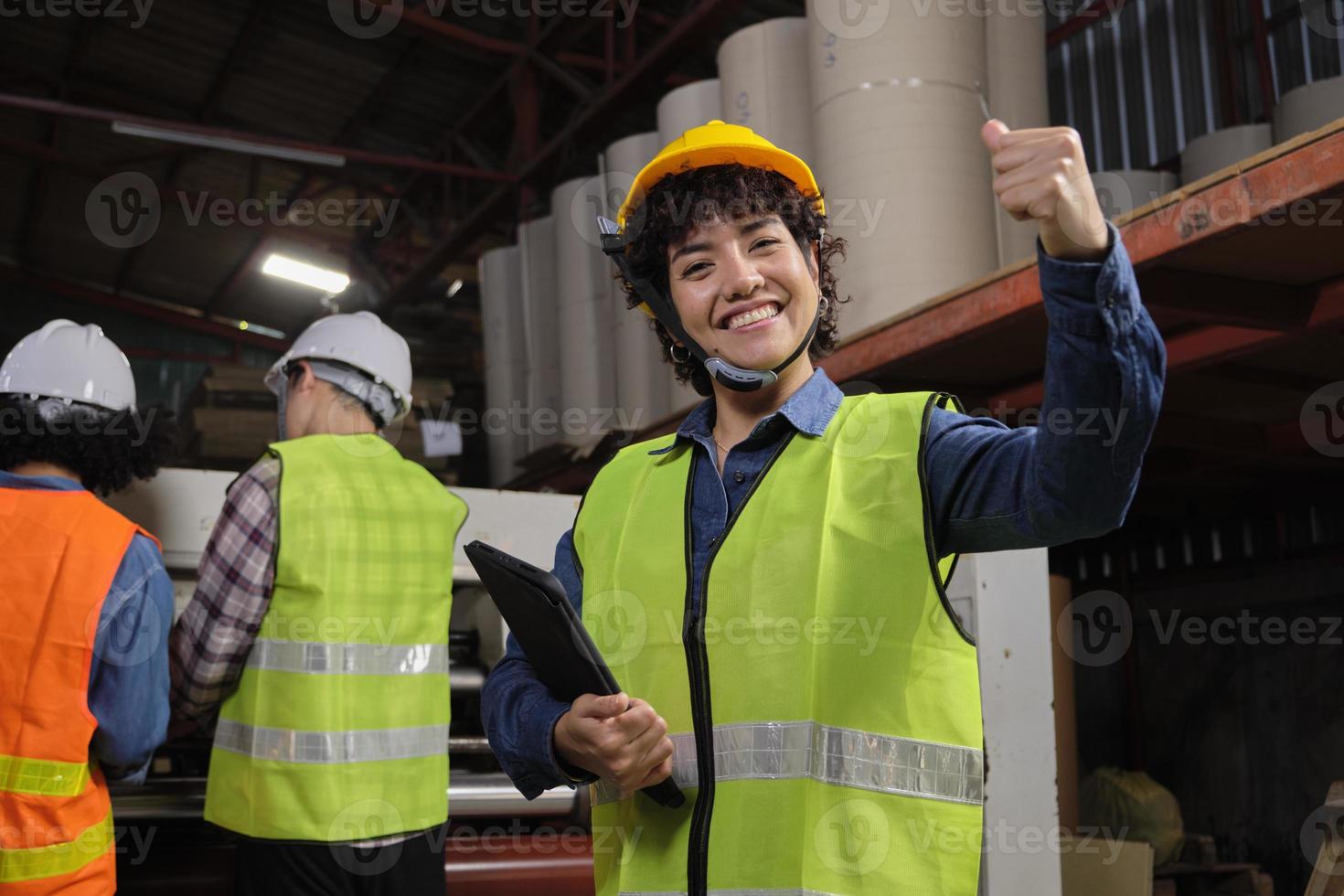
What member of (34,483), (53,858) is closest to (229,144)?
(34,483)

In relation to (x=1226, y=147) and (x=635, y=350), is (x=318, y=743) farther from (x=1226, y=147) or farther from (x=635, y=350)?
(x=1226, y=147)

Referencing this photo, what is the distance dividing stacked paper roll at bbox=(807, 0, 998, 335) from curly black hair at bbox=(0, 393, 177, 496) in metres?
2.40

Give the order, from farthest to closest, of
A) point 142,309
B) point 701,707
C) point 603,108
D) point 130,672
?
point 142,309
point 603,108
point 130,672
point 701,707

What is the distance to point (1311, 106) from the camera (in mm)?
5020

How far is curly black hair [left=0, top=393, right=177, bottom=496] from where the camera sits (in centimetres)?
261

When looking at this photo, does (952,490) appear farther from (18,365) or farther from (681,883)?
(18,365)

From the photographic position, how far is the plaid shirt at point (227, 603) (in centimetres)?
271

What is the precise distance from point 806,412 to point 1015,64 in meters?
4.20

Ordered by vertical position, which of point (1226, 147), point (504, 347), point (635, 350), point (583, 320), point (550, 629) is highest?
point (1226, 147)

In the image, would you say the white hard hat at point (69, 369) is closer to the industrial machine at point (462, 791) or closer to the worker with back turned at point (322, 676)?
the worker with back turned at point (322, 676)

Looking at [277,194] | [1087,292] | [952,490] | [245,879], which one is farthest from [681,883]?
[277,194]

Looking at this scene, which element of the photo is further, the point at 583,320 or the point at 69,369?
the point at 583,320

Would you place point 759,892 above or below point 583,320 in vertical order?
below

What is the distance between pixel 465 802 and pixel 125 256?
13.6m
